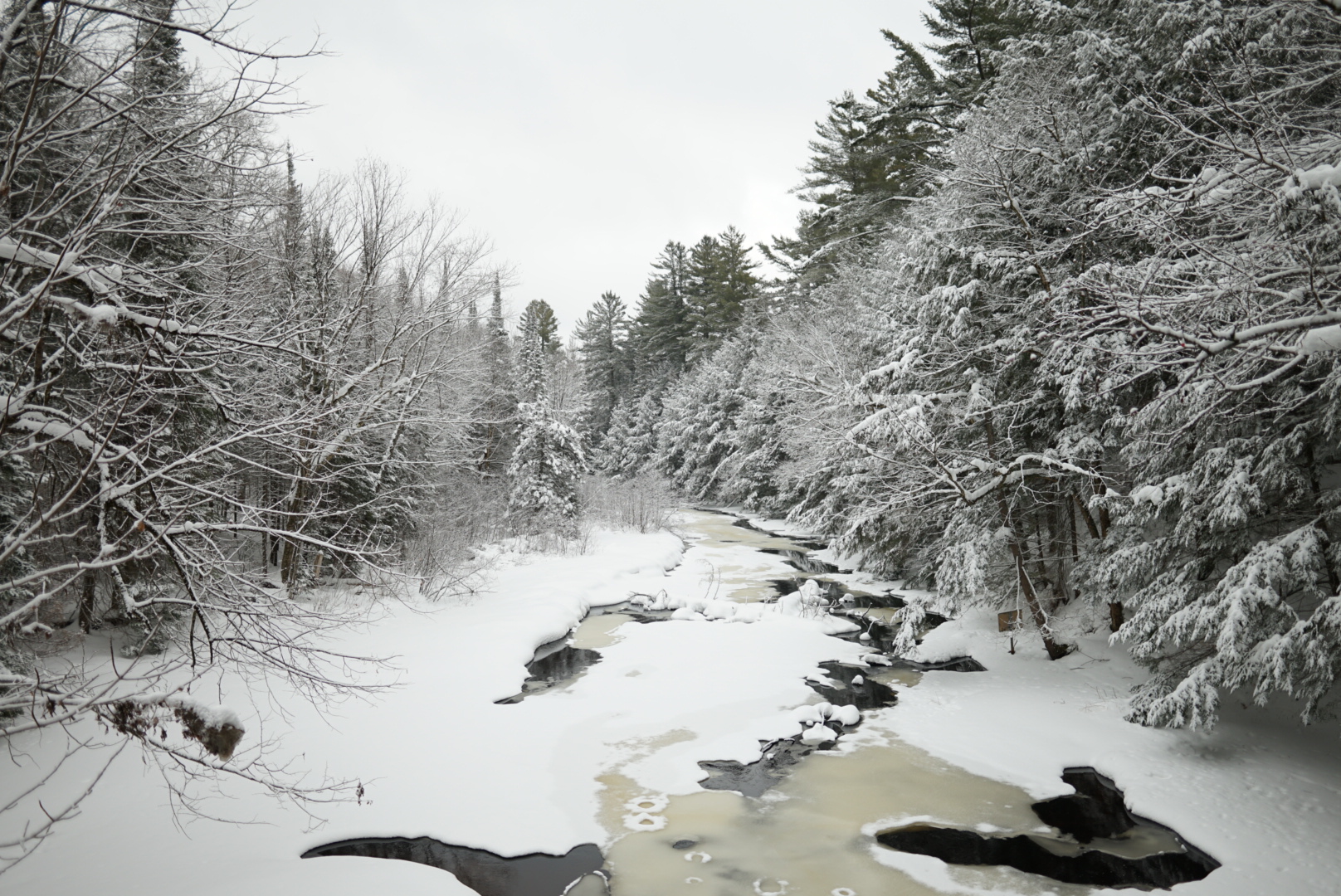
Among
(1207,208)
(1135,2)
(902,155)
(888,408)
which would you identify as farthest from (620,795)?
(902,155)

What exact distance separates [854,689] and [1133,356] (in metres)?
6.09

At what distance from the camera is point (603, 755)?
7.24m

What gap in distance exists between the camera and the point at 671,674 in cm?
982

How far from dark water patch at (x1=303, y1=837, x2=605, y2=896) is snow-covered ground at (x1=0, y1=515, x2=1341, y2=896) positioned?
82mm

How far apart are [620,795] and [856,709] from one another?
354 centimetres

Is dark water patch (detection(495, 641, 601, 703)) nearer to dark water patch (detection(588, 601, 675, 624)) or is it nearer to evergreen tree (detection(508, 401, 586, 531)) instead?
dark water patch (detection(588, 601, 675, 624))

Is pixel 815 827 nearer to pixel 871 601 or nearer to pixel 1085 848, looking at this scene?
pixel 1085 848

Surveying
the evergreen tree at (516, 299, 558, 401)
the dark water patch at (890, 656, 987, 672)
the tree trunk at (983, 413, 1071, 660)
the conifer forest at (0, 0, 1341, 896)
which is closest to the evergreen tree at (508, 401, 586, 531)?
the evergreen tree at (516, 299, 558, 401)

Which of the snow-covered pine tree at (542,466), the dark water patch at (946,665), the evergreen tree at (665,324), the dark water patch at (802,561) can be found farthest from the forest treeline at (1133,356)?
the evergreen tree at (665,324)

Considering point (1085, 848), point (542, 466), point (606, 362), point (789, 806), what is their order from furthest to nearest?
point (606, 362) < point (542, 466) < point (789, 806) < point (1085, 848)

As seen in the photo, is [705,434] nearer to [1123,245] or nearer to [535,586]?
[535,586]

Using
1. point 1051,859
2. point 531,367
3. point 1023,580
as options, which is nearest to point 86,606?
point 1051,859

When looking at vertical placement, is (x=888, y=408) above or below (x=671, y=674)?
above

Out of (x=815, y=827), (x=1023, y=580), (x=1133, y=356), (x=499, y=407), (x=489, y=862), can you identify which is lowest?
(x=489, y=862)
